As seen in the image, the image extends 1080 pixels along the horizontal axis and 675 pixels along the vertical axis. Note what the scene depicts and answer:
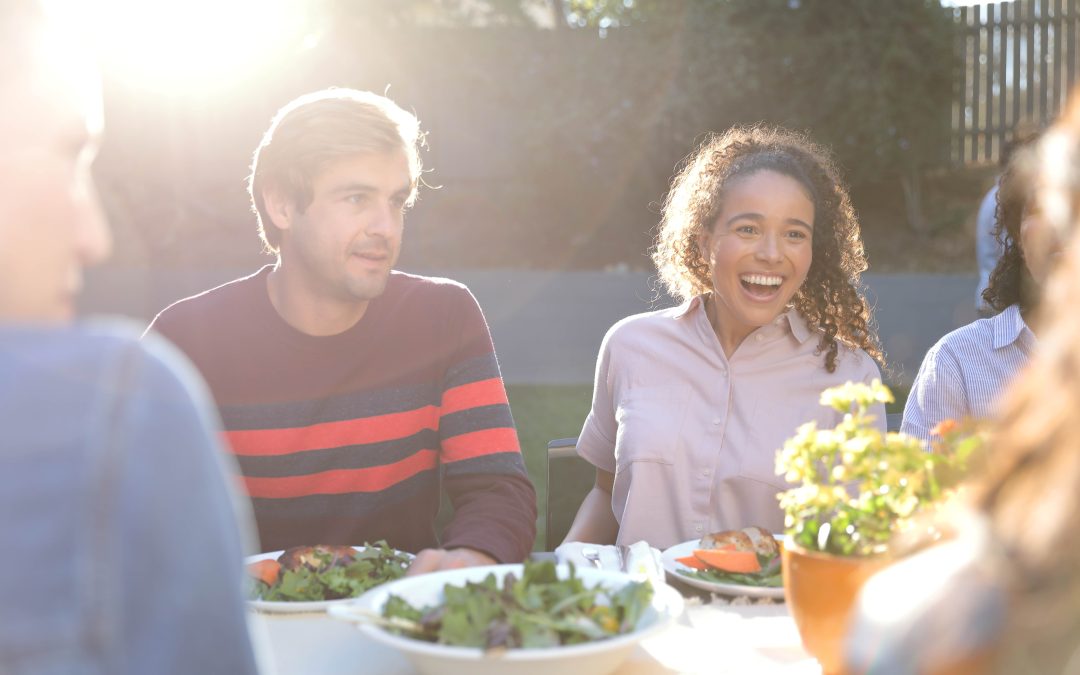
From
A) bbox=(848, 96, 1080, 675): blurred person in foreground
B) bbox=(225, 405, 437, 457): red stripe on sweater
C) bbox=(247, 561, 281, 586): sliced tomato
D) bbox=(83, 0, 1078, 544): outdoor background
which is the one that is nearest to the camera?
bbox=(848, 96, 1080, 675): blurred person in foreground

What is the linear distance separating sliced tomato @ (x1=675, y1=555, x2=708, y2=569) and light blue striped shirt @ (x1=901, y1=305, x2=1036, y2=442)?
981 mm

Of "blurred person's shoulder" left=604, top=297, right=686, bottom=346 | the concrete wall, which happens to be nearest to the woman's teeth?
"blurred person's shoulder" left=604, top=297, right=686, bottom=346

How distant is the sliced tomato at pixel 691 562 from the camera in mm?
1868

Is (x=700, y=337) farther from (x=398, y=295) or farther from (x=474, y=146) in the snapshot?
(x=474, y=146)

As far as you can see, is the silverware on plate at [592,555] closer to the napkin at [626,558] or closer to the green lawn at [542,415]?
the napkin at [626,558]

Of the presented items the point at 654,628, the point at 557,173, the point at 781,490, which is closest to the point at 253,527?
the point at 781,490

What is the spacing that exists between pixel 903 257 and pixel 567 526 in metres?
10.9

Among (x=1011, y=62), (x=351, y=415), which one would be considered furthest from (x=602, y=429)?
(x=1011, y=62)

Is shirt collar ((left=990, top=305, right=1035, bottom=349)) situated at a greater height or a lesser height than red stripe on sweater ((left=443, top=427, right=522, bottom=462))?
greater

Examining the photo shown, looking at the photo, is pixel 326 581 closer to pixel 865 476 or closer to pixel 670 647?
pixel 670 647

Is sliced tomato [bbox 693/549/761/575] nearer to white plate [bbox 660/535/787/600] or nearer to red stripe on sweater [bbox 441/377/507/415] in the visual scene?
white plate [bbox 660/535/787/600]

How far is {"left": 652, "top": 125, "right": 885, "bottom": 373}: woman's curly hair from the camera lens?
9.50 ft

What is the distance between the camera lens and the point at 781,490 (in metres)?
2.65

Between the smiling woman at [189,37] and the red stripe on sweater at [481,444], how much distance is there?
964 cm
